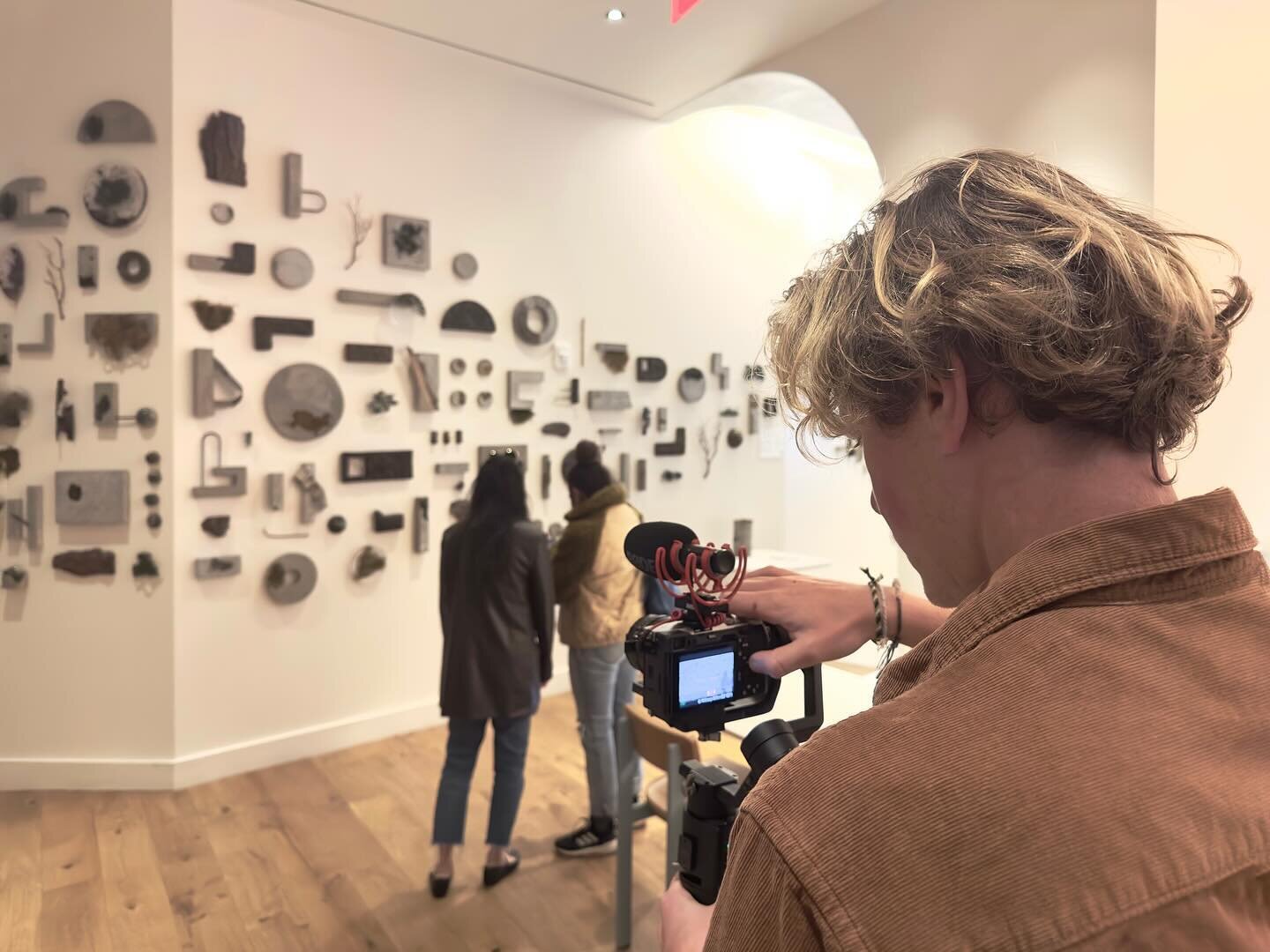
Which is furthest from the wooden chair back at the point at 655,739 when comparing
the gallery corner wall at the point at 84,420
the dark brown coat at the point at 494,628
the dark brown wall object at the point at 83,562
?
the dark brown wall object at the point at 83,562

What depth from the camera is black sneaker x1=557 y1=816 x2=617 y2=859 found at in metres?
2.76

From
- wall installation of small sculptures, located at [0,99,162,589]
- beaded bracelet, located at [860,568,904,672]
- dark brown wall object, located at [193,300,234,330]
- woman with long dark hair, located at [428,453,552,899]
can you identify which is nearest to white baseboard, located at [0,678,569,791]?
wall installation of small sculptures, located at [0,99,162,589]

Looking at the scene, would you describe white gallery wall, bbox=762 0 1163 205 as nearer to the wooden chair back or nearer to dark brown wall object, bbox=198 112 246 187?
the wooden chair back

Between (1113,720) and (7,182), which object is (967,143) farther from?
(7,182)

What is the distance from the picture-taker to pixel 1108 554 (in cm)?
54

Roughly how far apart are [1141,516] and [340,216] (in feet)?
12.0

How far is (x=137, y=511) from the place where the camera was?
3227 mm

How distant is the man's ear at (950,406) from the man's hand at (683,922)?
1.50 feet

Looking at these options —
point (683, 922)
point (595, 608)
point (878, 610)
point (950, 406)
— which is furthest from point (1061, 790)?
point (595, 608)

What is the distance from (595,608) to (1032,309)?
2253mm

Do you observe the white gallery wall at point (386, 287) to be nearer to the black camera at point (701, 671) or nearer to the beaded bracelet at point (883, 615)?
the black camera at point (701, 671)

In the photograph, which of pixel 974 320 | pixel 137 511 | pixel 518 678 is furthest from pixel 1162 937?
pixel 137 511

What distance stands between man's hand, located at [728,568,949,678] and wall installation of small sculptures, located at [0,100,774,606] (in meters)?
2.65

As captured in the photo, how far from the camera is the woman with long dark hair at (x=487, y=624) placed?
249 centimetres
